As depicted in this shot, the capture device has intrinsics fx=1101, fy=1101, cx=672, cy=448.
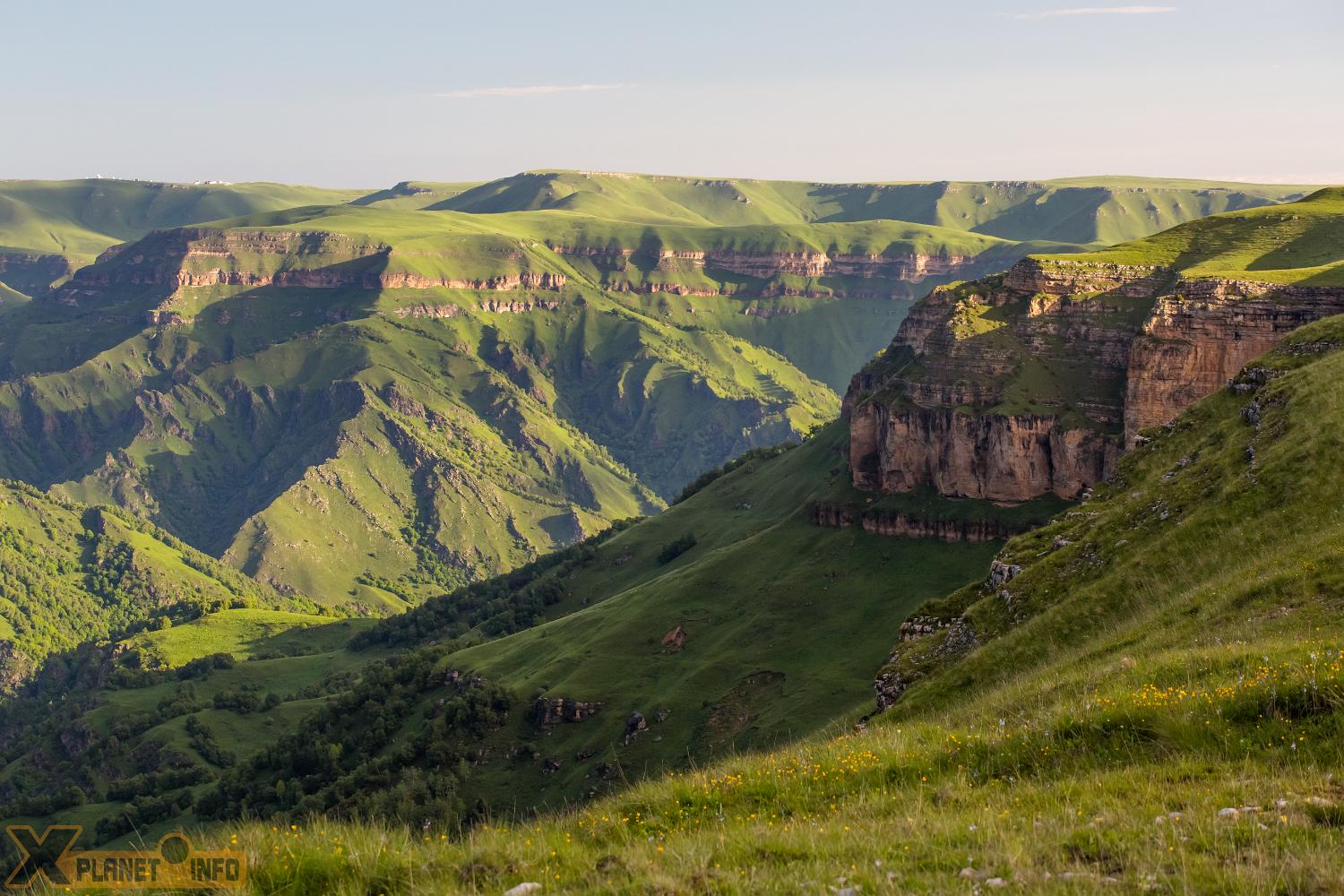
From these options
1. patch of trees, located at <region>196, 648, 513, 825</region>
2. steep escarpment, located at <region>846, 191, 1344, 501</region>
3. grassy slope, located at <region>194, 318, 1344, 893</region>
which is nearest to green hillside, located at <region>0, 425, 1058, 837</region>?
patch of trees, located at <region>196, 648, 513, 825</region>

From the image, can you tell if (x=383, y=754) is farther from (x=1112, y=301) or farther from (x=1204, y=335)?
(x=1204, y=335)

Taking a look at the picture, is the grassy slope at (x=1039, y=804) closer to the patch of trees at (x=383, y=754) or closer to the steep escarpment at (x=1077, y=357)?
the steep escarpment at (x=1077, y=357)

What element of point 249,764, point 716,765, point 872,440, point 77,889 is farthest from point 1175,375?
point 249,764

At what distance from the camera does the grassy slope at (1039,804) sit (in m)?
20.0

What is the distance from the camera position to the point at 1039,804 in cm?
2405

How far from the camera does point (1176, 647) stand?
40250 millimetres

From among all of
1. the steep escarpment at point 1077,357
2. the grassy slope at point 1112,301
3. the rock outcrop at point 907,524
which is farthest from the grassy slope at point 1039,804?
the grassy slope at point 1112,301

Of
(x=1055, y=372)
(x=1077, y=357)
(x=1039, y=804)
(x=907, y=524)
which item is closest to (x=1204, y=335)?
(x=1077, y=357)

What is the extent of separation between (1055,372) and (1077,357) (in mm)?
3422

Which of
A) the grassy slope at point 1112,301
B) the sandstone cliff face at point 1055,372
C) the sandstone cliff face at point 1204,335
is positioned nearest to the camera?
the sandstone cliff face at point 1204,335

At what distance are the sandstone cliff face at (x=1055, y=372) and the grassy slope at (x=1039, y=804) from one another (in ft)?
275

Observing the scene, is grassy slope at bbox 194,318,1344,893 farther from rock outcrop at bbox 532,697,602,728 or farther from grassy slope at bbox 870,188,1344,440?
rock outcrop at bbox 532,697,602,728

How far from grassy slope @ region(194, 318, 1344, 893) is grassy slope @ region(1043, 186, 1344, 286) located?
109508 mm

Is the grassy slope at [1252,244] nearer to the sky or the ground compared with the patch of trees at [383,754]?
nearer to the sky
